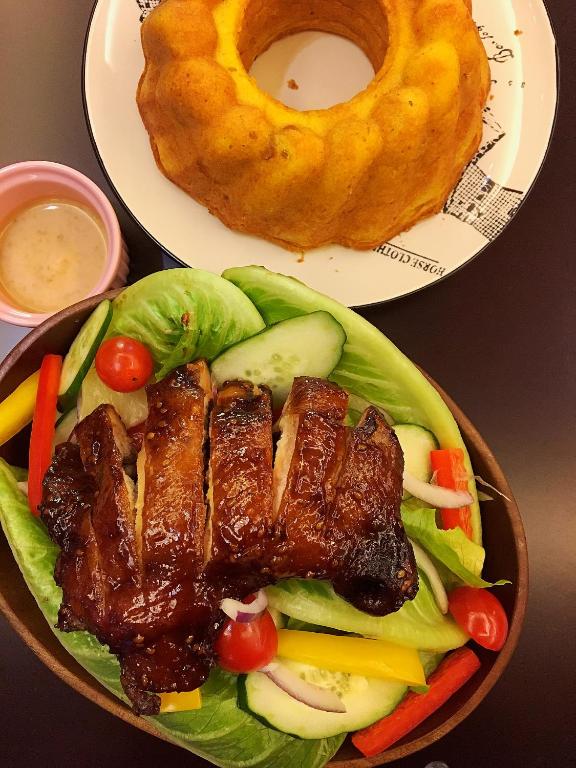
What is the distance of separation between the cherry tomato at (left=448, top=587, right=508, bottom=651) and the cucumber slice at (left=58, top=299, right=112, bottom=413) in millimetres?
1073

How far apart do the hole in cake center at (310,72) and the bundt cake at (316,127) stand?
18 centimetres

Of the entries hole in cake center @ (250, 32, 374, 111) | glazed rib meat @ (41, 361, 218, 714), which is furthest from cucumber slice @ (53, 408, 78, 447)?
hole in cake center @ (250, 32, 374, 111)

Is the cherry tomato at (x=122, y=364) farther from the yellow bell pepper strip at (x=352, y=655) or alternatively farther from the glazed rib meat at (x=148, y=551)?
the yellow bell pepper strip at (x=352, y=655)

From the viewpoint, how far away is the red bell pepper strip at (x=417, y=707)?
1482 mm

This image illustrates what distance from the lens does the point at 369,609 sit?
1348 mm

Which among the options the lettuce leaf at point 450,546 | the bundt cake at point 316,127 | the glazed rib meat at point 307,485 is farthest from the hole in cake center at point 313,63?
the lettuce leaf at point 450,546

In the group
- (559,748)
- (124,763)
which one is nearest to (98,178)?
(124,763)

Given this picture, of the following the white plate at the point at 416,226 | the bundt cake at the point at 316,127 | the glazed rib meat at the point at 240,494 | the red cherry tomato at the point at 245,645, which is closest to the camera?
the glazed rib meat at the point at 240,494

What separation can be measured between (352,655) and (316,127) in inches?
54.6

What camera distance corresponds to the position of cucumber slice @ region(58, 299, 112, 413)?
155 centimetres

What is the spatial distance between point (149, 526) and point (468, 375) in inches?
48.6

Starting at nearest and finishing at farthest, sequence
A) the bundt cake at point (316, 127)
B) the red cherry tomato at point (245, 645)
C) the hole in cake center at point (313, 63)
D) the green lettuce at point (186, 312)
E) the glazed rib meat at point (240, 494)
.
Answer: the glazed rib meat at point (240, 494)
the red cherry tomato at point (245, 645)
the green lettuce at point (186, 312)
the bundt cake at point (316, 127)
the hole in cake center at point (313, 63)

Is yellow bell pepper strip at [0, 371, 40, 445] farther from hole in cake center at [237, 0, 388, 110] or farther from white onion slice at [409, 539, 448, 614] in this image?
hole in cake center at [237, 0, 388, 110]

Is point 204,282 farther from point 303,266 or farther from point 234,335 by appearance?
point 303,266
